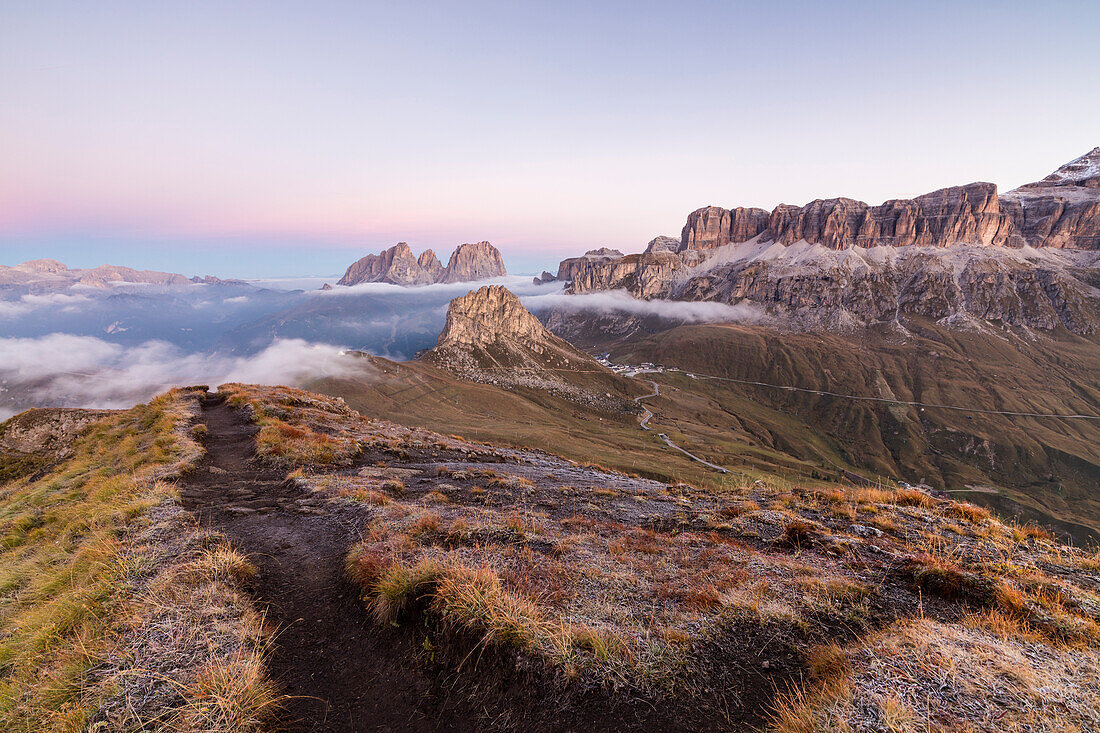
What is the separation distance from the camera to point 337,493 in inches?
508

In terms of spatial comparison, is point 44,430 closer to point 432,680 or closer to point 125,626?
point 125,626

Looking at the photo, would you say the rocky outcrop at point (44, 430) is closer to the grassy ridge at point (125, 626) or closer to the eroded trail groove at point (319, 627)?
the grassy ridge at point (125, 626)

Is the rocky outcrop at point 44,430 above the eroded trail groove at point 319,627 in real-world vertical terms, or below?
below

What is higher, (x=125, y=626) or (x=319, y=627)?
(x=125, y=626)

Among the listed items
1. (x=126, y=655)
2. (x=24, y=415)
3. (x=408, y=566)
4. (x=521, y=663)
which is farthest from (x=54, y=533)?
(x=24, y=415)

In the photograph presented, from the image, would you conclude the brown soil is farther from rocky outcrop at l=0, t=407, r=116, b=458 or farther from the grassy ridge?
rocky outcrop at l=0, t=407, r=116, b=458

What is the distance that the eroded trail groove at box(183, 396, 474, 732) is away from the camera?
4.96 meters

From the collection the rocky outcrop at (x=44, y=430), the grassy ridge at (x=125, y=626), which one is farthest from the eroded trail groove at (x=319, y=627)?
the rocky outcrop at (x=44, y=430)

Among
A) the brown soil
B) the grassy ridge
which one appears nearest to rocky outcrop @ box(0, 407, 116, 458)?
the grassy ridge

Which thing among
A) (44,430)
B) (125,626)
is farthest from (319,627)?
(44,430)

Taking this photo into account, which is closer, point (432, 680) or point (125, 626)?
point (432, 680)

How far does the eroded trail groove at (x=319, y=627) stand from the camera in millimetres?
4957

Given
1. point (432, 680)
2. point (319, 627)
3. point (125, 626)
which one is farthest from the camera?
point (319, 627)

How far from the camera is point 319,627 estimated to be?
653cm
